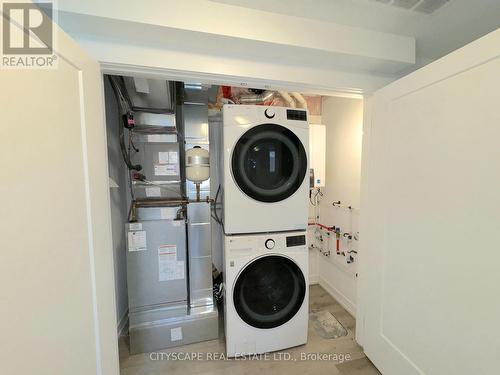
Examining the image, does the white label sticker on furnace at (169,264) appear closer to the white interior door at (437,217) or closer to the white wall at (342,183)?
the white interior door at (437,217)

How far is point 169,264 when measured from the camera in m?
1.82

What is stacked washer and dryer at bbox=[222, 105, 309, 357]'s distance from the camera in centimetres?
157

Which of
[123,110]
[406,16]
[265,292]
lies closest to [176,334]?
[265,292]

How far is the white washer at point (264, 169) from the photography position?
5.10 ft

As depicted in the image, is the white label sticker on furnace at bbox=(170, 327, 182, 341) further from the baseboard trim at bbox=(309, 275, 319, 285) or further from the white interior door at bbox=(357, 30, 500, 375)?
the baseboard trim at bbox=(309, 275, 319, 285)

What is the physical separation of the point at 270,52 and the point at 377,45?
0.69m

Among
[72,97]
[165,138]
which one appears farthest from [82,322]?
[165,138]

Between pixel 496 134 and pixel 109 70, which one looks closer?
pixel 496 134

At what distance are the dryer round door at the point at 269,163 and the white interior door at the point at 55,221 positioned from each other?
0.85 meters

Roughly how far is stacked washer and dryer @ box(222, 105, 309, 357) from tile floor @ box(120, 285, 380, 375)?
89 mm

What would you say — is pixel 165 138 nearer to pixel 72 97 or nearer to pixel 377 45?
pixel 72 97

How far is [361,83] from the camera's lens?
1.56 meters

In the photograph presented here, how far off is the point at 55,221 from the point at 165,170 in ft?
3.97

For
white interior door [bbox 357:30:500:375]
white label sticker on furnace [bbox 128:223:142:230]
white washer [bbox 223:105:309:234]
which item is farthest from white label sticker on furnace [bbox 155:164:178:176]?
white interior door [bbox 357:30:500:375]
